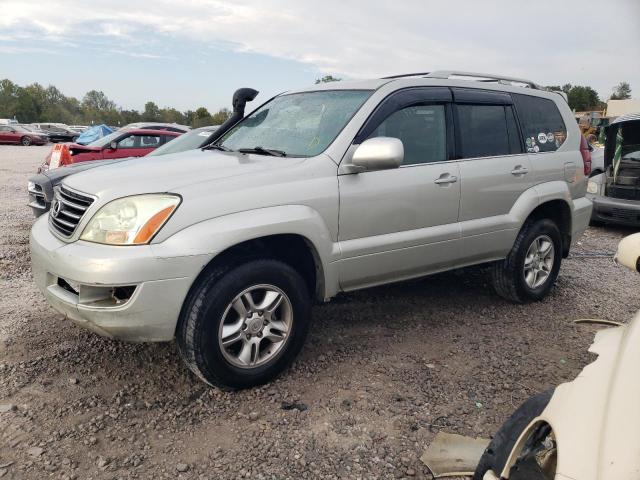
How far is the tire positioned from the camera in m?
2.90

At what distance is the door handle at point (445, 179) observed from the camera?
3.81 m

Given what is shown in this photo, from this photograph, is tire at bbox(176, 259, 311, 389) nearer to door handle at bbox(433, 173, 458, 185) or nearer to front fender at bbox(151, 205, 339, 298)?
front fender at bbox(151, 205, 339, 298)

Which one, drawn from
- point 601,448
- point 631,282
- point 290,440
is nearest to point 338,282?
point 290,440

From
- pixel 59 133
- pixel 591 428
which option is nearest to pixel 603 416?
pixel 591 428

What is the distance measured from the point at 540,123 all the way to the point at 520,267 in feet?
4.18

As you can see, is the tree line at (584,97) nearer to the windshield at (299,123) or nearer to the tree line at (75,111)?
the tree line at (75,111)

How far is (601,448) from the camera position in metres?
1.40

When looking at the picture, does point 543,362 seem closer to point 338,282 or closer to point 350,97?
point 338,282

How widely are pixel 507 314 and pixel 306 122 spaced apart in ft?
7.63

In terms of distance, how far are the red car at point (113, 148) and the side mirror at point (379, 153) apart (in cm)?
688

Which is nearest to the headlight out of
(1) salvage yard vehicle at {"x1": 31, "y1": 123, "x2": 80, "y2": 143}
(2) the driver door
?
(2) the driver door

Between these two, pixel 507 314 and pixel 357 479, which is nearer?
pixel 357 479

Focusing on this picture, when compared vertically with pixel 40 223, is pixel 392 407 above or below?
below

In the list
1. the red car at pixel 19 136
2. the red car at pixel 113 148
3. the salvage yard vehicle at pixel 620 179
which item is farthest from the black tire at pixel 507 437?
the red car at pixel 19 136
